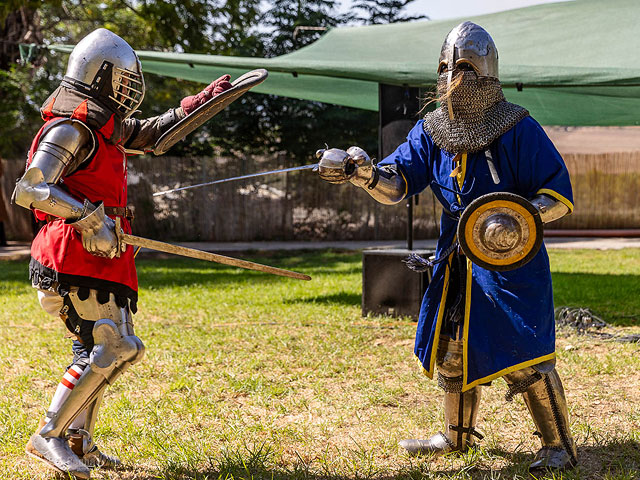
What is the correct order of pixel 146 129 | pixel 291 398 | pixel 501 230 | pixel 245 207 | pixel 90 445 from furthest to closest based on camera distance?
pixel 245 207 → pixel 291 398 → pixel 146 129 → pixel 90 445 → pixel 501 230

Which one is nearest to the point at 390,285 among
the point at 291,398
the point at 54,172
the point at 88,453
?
the point at 291,398

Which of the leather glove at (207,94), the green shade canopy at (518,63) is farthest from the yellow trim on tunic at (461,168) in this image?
the green shade canopy at (518,63)

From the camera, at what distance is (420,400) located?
149 inches

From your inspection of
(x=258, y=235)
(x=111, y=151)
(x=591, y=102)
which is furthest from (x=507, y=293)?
(x=258, y=235)

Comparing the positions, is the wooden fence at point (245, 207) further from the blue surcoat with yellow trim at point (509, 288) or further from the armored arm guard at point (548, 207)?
the armored arm guard at point (548, 207)

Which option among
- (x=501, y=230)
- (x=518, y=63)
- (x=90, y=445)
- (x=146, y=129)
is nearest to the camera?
(x=501, y=230)

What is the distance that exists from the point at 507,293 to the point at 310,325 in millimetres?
3261

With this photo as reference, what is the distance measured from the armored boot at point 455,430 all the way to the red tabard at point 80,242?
4.59 ft

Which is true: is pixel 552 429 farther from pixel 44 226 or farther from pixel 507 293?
pixel 44 226

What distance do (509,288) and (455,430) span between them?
0.71 m

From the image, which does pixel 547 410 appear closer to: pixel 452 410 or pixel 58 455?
pixel 452 410

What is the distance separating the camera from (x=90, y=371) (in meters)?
2.61

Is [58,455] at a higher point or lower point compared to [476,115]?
lower

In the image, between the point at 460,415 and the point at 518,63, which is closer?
the point at 460,415
